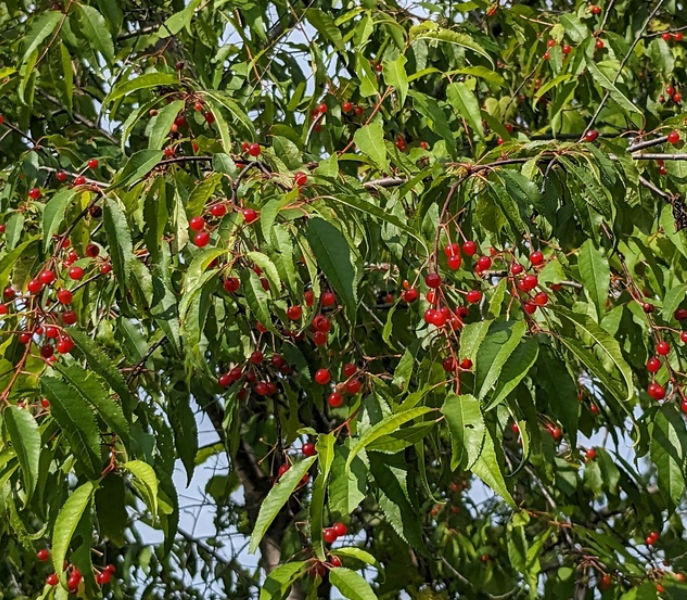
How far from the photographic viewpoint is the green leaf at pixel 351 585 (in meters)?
1.50

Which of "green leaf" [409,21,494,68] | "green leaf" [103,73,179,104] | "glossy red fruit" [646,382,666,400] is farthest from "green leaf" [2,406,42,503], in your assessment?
"green leaf" [409,21,494,68]

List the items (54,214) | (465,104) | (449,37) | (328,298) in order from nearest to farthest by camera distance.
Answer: (54,214)
(328,298)
(465,104)
(449,37)

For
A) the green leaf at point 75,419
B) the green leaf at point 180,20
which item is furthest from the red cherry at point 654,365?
the green leaf at point 180,20

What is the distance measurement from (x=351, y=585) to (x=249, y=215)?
66cm

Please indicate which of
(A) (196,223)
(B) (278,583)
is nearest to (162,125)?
(A) (196,223)

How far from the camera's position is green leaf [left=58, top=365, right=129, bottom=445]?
1.41m

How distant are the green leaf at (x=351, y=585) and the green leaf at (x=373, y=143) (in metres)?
0.89

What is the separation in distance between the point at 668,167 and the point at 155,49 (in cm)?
216

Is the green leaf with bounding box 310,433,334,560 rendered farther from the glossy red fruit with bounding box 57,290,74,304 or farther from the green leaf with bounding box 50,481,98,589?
the glossy red fruit with bounding box 57,290,74,304

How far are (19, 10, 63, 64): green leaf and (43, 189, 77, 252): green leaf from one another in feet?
2.59

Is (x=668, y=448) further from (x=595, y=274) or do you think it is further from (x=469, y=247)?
(x=469, y=247)

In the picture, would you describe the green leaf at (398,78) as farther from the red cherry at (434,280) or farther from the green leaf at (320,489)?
the green leaf at (320,489)

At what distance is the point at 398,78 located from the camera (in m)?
2.12

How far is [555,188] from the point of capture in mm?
1979
